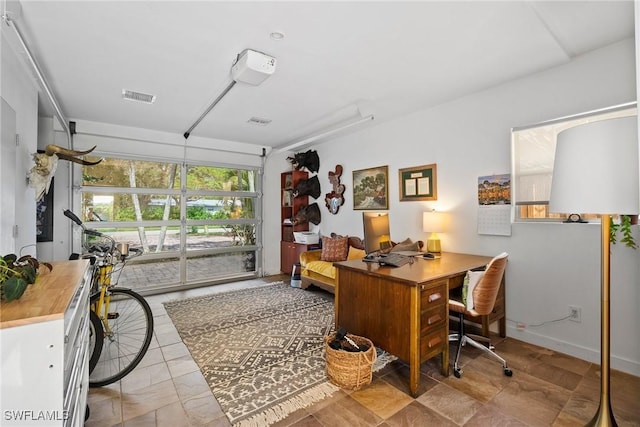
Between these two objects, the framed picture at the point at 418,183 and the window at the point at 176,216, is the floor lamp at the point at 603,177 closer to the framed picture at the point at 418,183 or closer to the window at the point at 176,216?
the framed picture at the point at 418,183

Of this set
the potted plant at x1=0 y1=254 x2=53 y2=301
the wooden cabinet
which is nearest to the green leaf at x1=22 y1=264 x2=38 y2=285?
the potted plant at x1=0 y1=254 x2=53 y2=301

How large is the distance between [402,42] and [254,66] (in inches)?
47.4

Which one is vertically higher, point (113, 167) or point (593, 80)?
point (593, 80)

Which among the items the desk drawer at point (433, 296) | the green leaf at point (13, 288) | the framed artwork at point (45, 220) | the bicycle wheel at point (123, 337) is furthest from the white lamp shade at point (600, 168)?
the framed artwork at point (45, 220)

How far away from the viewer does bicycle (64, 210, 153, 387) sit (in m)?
2.12

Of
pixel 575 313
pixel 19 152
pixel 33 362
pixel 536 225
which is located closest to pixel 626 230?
pixel 536 225

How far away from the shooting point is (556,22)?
2.09 m

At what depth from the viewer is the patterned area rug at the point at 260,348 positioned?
78.8 inches

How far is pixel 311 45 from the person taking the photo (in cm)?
232

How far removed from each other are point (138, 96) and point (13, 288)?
2989mm

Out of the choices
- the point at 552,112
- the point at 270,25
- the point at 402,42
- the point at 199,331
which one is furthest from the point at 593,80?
the point at 199,331

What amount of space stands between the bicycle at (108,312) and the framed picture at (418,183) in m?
3.19

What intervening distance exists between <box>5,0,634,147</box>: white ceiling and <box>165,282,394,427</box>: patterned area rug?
2.61 meters

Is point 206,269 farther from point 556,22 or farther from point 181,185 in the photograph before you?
point 556,22
